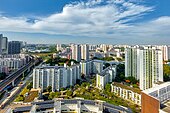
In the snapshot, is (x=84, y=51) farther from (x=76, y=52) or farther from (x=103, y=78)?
(x=103, y=78)

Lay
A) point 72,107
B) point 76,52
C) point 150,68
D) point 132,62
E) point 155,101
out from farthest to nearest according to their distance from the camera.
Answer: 1. point 76,52
2. point 132,62
3. point 150,68
4. point 72,107
5. point 155,101

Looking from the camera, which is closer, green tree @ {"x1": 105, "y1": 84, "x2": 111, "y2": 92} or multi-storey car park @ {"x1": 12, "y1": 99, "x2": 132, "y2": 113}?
multi-storey car park @ {"x1": 12, "y1": 99, "x2": 132, "y2": 113}

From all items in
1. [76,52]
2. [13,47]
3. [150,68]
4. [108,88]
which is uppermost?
[13,47]

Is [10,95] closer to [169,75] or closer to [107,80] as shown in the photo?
[107,80]

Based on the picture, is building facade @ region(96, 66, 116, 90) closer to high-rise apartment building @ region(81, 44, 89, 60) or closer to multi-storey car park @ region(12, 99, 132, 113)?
multi-storey car park @ region(12, 99, 132, 113)

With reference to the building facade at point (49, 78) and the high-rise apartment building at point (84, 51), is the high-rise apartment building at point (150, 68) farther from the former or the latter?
the high-rise apartment building at point (84, 51)

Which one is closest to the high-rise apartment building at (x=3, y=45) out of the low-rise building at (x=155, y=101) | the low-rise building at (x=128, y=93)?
the low-rise building at (x=128, y=93)

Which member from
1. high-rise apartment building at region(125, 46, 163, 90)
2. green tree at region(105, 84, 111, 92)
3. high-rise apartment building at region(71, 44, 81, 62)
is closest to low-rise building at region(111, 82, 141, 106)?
green tree at region(105, 84, 111, 92)

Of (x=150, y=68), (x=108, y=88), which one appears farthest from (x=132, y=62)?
(x=108, y=88)

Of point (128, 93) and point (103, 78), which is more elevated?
point (103, 78)

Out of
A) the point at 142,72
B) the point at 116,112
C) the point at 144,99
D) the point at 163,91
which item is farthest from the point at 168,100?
the point at 142,72

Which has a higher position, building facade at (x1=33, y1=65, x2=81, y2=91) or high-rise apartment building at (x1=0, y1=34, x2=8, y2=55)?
high-rise apartment building at (x1=0, y1=34, x2=8, y2=55)

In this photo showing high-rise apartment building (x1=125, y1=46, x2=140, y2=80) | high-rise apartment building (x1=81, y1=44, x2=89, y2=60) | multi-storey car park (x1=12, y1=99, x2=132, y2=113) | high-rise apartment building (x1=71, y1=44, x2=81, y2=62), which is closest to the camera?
multi-storey car park (x1=12, y1=99, x2=132, y2=113)
